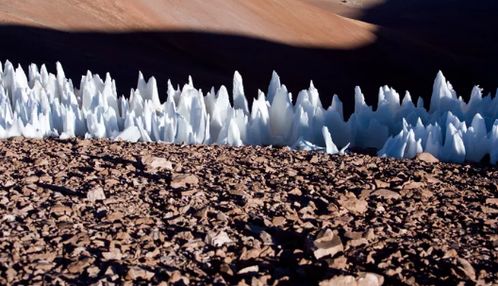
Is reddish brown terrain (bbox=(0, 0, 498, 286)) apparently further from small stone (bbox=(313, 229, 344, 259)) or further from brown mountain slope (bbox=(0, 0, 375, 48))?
brown mountain slope (bbox=(0, 0, 375, 48))

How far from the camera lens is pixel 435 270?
216cm

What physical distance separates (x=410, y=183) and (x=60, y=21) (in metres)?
8.24

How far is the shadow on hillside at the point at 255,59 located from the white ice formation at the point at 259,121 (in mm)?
2763

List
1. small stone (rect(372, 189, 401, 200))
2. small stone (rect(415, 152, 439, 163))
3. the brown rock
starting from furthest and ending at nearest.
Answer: small stone (rect(415, 152, 439, 163)), small stone (rect(372, 189, 401, 200)), the brown rock

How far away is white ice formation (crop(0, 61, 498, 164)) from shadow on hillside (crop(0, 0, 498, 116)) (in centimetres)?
276

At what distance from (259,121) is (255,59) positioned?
24.4 ft

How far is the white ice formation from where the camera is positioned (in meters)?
3.81

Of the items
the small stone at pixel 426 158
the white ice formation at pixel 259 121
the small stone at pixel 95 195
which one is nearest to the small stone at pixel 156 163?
the small stone at pixel 95 195

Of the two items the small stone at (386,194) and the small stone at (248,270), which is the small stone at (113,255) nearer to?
the small stone at (248,270)

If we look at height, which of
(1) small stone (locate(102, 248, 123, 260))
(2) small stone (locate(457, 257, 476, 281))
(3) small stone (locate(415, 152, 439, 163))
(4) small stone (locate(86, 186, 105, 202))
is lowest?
(1) small stone (locate(102, 248, 123, 260))

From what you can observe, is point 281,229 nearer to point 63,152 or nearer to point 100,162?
point 100,162

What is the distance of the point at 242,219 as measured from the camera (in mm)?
2551

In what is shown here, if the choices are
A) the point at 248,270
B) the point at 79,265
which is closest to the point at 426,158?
the point at 248,270

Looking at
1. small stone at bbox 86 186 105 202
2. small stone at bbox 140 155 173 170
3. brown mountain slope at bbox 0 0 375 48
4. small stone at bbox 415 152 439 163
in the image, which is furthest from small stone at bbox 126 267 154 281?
brown mountain slope at bbox 0 0 375 48
